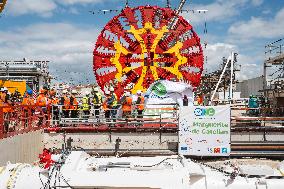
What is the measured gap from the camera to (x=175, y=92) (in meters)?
21.2

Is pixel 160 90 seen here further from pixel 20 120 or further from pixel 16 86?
pixel 16 86

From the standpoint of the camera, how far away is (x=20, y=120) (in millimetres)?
14016

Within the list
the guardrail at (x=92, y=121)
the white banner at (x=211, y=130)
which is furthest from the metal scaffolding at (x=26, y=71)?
the white banner at (x=211, y=130)

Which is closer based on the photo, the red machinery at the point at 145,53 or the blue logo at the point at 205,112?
the blue logo at the point at 205,112

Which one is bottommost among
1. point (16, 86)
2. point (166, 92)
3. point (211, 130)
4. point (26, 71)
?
point (211, 130)

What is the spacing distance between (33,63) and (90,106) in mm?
21250

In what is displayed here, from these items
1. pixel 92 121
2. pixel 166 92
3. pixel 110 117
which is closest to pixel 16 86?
pixel 166 92

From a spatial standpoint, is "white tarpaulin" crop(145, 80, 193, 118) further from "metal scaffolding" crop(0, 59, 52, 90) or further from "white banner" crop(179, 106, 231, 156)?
"metal scaffolding" crop(0, 59, 52, 90)

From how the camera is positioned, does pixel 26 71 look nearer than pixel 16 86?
No

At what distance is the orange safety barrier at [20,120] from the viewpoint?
11984mm

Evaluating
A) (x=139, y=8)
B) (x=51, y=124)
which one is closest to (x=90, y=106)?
(x=51, y=124)

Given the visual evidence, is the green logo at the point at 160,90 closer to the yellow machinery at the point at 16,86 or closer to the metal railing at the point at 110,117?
the metal railing at the point at 110,117

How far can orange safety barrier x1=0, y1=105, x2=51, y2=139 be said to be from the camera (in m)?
12.0

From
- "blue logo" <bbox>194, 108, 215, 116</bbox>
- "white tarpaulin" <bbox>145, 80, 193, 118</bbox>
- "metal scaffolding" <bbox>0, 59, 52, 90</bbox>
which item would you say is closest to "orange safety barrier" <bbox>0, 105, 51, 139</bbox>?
"white tarpaulin" <bbox>145, 80, 193, 118</bbox>
